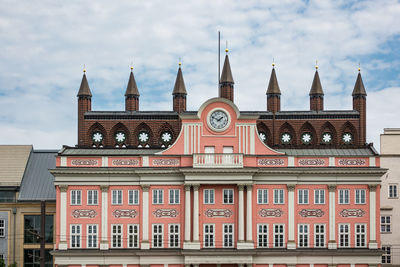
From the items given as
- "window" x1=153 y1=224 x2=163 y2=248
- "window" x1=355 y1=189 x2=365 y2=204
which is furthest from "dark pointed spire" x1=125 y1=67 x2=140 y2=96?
"window" x1=355 y1=189 x2=365 y2=204

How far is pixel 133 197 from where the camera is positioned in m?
73.6

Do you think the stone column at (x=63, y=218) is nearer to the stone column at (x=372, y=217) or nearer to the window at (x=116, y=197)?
the window at (x=116, y=197)

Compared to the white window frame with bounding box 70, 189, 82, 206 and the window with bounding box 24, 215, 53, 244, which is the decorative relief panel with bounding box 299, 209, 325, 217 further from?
the window with bounding box 24, 215, 53, 244

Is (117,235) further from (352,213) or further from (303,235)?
(352,213)

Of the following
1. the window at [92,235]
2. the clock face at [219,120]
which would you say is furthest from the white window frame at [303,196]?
the window at [92,235]

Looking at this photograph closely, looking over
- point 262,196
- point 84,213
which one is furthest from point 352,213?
point 84,213

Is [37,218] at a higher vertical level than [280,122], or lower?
lower

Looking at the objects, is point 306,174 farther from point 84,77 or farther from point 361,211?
point 84,77

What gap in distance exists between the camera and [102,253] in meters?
71.9

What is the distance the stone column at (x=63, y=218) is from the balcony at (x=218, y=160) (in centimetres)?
1527

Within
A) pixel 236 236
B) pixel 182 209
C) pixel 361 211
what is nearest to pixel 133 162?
pixel 182 209

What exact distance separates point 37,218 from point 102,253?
41.9 feet

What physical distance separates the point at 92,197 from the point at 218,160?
49.5 feet

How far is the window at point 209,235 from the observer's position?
72.2 meters
